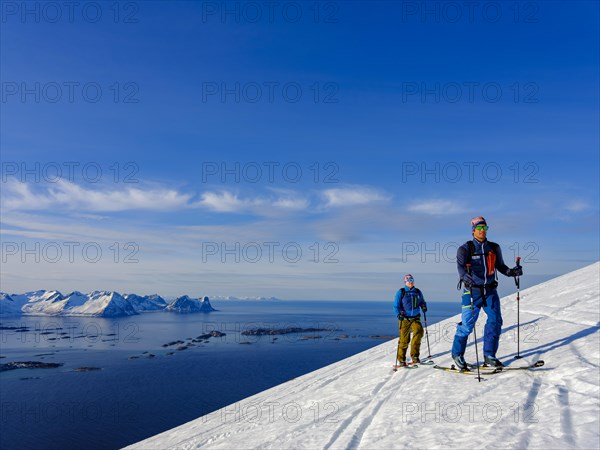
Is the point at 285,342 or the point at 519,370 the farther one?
the point at 285,342

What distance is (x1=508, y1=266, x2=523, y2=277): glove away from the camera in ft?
27.3

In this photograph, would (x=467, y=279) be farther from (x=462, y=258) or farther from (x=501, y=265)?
(x=501, y=265)

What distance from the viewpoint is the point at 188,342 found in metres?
147

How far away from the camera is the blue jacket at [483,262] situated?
8320 mm

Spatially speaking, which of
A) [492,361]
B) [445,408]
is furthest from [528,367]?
[445,408]

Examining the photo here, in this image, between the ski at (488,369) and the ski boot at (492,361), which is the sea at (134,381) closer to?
the ski at (488,369)

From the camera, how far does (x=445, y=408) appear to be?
6.74 m

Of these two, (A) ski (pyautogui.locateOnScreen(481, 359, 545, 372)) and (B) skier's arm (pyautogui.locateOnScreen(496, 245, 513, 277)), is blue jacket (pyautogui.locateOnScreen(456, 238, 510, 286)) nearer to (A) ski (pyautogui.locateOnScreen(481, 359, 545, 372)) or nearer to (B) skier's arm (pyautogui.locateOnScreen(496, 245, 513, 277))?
(B) skier's arm (pyautogui.locateOnScreen(496, 245, 513, 277))

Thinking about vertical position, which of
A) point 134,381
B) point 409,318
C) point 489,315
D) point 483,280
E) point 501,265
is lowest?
point 134,381

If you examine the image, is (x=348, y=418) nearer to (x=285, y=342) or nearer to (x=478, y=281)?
(x=478, y=281)

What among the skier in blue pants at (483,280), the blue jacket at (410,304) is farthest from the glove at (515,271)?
the blue jacket at (410,304)

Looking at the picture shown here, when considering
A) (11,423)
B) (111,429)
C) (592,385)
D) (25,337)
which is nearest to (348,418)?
(592,385)

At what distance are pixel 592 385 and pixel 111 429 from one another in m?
76.5

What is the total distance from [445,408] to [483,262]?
10.9ft
